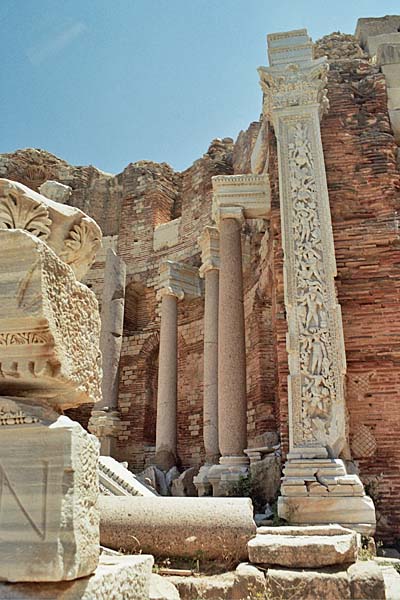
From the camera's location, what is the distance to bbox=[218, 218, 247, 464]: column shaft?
9.54 metres

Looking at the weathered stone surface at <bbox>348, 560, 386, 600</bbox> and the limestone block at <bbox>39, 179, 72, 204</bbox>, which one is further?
→ the limestone block at <bbox>39, 179, 72, 204</bbox>

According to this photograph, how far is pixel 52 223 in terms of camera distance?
10.5 ft

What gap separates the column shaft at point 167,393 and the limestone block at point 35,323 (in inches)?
425

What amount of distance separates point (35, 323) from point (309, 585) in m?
2.83

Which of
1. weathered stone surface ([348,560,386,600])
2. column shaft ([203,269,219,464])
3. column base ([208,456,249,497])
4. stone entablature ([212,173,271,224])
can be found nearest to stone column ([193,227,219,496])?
column shaft ([203,269,219,464])

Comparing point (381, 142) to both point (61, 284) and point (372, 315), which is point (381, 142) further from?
point (61, 284)

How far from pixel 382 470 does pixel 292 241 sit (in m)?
3.65

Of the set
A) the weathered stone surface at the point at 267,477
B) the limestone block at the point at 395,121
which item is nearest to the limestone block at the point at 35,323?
the weathered stone surface at the point at 267,477

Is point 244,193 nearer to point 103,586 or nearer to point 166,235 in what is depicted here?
point 166,235

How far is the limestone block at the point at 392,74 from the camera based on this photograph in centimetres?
1045

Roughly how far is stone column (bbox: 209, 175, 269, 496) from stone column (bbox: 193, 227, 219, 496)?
1329 mm

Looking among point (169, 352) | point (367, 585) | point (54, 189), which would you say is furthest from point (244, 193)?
point (367, 585)

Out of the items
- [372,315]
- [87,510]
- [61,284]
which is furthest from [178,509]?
[372,315]

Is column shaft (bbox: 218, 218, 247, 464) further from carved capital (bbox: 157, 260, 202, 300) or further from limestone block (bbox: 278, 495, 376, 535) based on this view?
carved capital (bbox: 157, 260, 202, 300)
